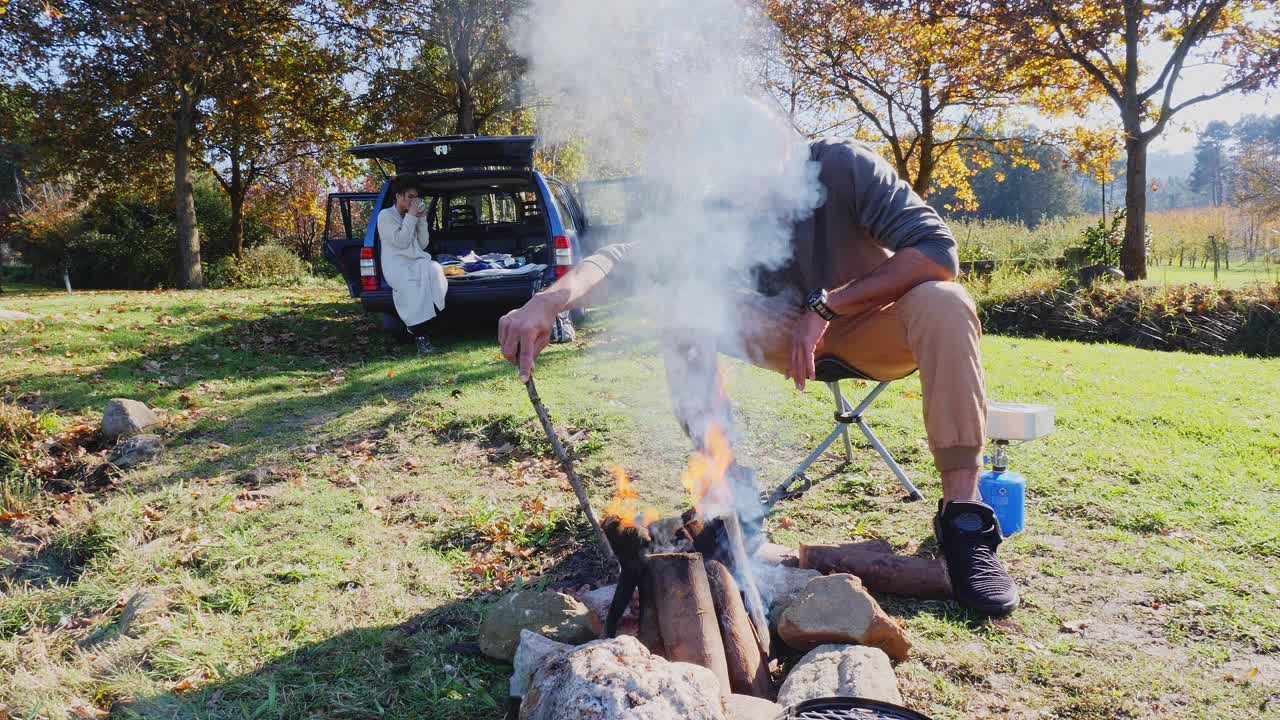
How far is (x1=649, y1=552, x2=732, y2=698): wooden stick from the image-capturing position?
67.3 inches

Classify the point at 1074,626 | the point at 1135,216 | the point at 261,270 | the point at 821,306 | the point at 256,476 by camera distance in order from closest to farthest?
the point at 1074,626 < the point at 821,306 < the point at 256,476 < the point at 1135,216 < the point at 261,270

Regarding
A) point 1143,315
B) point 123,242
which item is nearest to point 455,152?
point 1143,315

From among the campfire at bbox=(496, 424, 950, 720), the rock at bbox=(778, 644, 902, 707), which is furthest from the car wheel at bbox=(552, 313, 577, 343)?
the rock at bbox=(778, 644, 902, 707)

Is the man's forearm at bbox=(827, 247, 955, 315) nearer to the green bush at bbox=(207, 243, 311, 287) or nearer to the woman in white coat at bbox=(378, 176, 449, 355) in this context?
the woman in white coat at bbox=(378, 176, 449, 355)

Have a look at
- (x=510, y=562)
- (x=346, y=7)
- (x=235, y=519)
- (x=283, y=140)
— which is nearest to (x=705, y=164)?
(x=510, y=562)

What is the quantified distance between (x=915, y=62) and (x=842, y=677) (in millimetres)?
10916

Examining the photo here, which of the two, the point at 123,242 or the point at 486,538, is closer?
the point at 486,538

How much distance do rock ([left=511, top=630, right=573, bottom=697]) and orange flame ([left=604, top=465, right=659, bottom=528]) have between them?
368 mm

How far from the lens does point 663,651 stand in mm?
1780

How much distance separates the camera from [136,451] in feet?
12.7

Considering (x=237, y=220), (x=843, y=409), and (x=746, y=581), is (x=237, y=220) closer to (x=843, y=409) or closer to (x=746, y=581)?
(x=843, y=409)

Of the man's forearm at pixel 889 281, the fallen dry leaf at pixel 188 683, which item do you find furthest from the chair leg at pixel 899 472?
the fallen dry leaf at pixel 188 683

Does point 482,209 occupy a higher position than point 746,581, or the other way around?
point 482,209

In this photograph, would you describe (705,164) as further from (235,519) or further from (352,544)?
(235,519)
